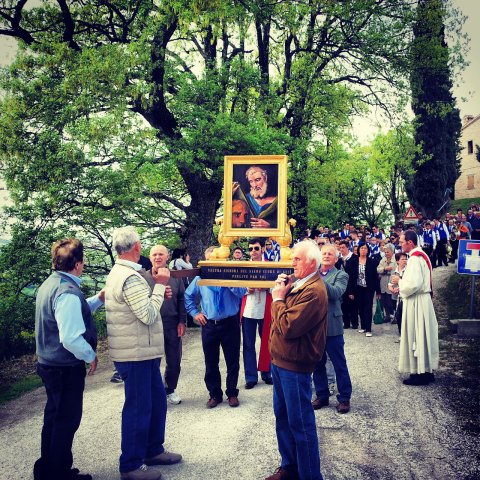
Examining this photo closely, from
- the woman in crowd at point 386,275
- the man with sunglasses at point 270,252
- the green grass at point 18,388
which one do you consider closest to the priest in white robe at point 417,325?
the woman in crowd at point 386,275

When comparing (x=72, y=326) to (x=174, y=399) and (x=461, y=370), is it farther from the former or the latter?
(x=461, y=370)

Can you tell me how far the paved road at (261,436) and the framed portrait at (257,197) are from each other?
87.1 inches

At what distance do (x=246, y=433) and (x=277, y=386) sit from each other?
145 centimetres

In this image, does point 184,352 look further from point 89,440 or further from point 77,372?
point 77,372

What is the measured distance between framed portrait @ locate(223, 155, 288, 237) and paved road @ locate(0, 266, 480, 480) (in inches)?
87.1

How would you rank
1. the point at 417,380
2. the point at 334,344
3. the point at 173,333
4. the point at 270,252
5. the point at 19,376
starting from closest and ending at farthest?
1. the point at 334,344
2. the point at 173,333
3. the point at 417,380
4. the point at 19,376
5. the point at 270,252

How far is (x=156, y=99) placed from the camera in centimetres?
1137

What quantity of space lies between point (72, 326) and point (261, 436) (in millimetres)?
2408

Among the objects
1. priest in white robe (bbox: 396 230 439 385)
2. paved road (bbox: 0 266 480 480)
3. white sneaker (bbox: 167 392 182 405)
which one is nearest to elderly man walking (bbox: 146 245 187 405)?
white sneaker (bbox: 167 392 182 405)

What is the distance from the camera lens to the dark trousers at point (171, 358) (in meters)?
6.22

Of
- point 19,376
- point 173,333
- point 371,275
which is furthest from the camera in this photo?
point 371,275

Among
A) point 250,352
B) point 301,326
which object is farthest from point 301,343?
point 250,352

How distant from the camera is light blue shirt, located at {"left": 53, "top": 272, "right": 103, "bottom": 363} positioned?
373 cm

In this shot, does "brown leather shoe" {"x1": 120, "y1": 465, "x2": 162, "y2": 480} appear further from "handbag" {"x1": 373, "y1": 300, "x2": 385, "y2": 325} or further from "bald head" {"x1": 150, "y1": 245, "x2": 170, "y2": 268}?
"handbag" {"x1": 373, "y1": 300, "x2": 385, "y2": 325}
